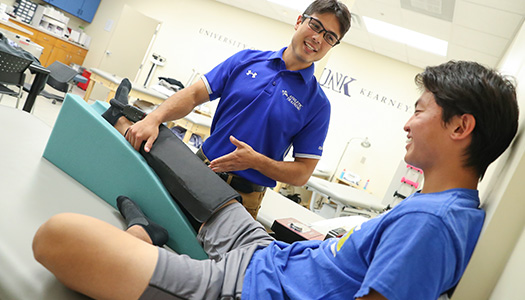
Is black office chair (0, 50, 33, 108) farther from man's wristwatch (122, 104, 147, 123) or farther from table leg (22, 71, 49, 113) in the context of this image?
man's wristwatch (122, 104, 147, 123)

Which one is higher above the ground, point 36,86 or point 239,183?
point 239,183

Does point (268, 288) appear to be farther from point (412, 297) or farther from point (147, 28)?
point (147, 28)

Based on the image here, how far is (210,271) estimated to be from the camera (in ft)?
3.60

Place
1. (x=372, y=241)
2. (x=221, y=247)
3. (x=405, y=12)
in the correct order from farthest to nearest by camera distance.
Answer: (x=405, y=12), (x=221, y=247), (x=372, y=241)

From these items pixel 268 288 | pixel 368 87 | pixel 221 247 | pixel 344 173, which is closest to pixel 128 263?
pixel 268 288

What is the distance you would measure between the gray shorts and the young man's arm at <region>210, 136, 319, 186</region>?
277 millimetres

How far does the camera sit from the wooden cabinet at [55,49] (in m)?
9.08

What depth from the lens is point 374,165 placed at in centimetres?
786

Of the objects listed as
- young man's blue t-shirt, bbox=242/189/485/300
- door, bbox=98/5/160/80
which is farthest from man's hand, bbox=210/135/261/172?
door, bbox=98/5/160/80

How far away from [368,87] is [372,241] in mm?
7607

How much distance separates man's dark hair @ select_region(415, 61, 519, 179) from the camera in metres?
0.96

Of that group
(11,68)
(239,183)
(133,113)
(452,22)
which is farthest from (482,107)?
(452,22)

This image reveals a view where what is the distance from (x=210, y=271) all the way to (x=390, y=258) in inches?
21.1

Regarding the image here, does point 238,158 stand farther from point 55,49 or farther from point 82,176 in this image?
point 55,49
